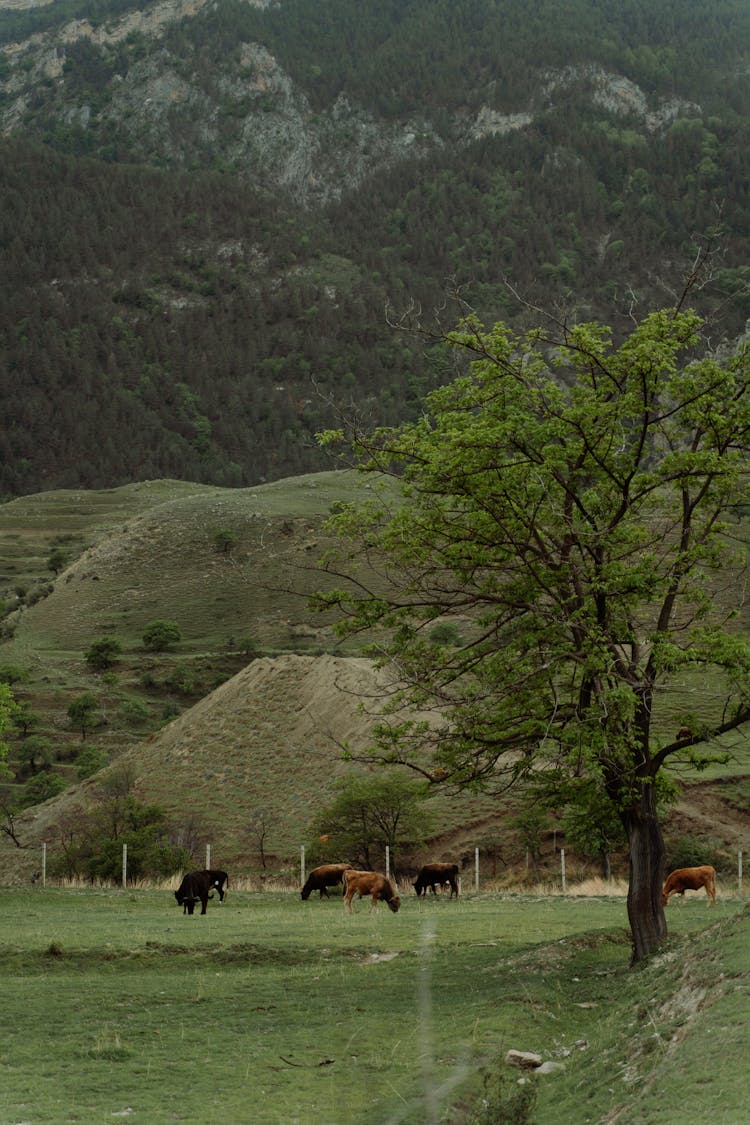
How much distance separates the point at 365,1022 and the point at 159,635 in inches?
3131

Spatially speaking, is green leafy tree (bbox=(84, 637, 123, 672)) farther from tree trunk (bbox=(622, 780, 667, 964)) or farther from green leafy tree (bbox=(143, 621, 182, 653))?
tree trunk (bbox=(622, 780, 667, 964))

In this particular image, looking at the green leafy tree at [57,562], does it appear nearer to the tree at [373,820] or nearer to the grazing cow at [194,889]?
the tree at [373,820]

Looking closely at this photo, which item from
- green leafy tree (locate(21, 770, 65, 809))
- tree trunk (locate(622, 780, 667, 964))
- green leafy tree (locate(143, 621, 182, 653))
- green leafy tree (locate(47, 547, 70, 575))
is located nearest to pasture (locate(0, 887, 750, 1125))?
tree trunk (locate(622, 780, 667, 964))

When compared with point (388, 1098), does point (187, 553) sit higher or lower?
higher

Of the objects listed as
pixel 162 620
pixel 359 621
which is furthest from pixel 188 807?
pixel 162 620

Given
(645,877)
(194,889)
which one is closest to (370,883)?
(194,889)

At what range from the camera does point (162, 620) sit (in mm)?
95125

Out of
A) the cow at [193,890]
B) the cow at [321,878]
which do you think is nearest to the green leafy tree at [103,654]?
the cow at [321,878]

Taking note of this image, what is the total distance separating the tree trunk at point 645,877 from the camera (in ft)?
55.7

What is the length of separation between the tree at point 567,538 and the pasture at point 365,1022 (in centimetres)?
257

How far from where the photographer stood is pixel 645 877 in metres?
17.1

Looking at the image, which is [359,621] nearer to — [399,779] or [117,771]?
[399,779]

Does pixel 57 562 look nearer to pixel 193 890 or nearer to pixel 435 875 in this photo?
pixel 435 875

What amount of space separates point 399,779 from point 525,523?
25204 millimetres
